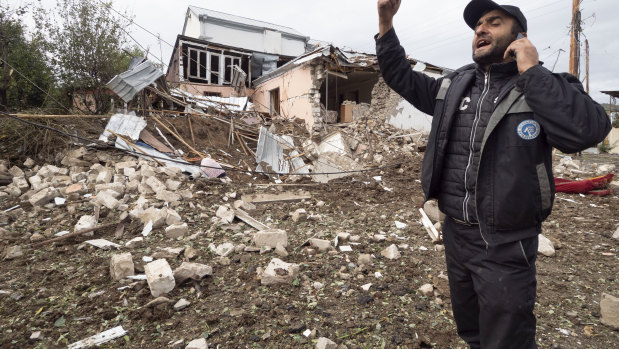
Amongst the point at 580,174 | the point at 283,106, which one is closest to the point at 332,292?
the point at 580,174

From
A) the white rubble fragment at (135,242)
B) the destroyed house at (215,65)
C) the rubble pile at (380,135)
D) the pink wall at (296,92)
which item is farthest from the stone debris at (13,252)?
the destroyed house at (215,65)

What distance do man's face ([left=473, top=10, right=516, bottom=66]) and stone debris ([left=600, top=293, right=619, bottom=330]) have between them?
236 cm

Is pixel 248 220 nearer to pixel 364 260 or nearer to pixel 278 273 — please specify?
pixel 278 273

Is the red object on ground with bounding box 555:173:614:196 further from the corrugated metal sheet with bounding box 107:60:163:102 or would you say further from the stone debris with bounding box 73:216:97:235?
the corrugated metal sheet with bounding box 107:60:163:102

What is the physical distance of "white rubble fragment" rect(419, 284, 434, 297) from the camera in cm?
276

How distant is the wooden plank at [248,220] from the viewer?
4.21 metres

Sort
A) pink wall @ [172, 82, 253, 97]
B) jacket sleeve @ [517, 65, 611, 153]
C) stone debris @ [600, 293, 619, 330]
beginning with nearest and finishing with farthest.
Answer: jacket sleeve @ [517, 65, 611, 153] → stone debris @ [600, 293, 619, 330] → pink wall @ [172, 82, 253, 97]

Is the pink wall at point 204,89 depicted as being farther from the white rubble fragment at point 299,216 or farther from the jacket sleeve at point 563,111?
the jacket sleeve at point 563,111

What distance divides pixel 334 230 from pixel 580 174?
860 centimetres

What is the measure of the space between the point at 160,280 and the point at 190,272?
273mm

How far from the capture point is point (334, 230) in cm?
418

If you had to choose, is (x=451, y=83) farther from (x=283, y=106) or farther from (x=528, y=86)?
(x=283, y=106)

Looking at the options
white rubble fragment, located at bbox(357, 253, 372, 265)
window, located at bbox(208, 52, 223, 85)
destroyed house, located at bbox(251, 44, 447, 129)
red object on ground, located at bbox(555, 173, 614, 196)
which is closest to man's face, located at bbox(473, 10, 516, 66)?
white rubble fragment, located at bbox(357, 253, 372, 265)

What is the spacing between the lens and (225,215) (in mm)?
4465
